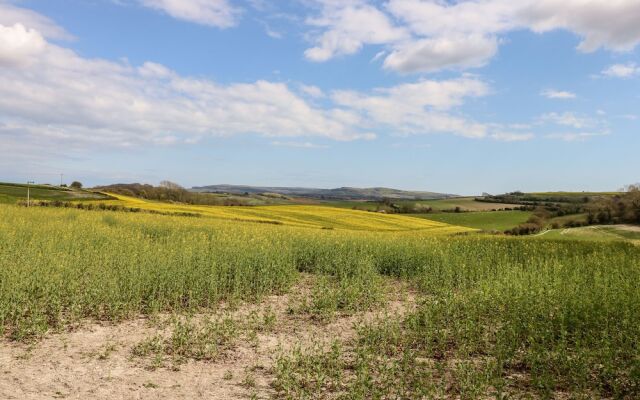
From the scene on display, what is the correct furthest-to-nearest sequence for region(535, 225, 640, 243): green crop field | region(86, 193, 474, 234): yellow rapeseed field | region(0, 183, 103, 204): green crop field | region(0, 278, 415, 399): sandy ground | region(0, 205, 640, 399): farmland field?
region(0, 183, 103, 204): green crop field
region(86, 193, 474, 234): yellow rapeseed field
region(535, 225, 640, 243): green crop field
region(0, 205, 640, 399): farmland field
region(0, 278, 415, 399): sandy ground

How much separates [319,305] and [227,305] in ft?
7.57

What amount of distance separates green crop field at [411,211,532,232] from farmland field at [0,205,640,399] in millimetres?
44085

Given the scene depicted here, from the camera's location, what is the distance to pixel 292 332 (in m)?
9.73

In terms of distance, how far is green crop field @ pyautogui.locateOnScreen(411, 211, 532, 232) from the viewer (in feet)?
190

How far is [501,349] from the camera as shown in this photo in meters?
7.99

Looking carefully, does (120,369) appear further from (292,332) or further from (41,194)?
(41,194)

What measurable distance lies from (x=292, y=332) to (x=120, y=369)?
3534 millimetres

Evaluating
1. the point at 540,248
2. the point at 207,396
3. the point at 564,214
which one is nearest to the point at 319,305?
the point at 207,396

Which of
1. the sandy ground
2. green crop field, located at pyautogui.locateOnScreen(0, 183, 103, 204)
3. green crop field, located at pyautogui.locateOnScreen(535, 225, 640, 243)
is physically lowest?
the sandy ground

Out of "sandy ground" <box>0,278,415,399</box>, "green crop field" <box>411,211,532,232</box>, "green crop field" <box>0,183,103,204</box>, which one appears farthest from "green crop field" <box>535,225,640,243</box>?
"green crop field" <box>0,183,103,204</box>

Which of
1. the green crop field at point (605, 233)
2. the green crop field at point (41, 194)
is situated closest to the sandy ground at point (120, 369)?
the green crop field at point (605, 233)

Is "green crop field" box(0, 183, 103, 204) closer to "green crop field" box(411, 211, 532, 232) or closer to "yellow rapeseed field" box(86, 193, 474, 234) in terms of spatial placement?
"yellow rapeseed field" box(86, 193, 474, 234)

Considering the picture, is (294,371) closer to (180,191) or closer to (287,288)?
(287,288)

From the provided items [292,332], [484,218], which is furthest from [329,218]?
[292,332]
